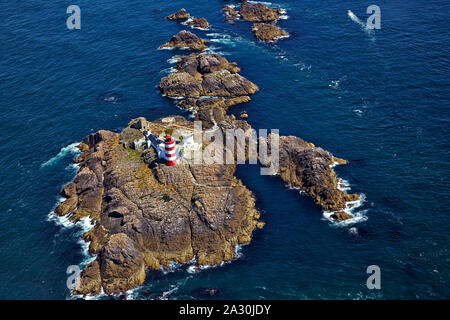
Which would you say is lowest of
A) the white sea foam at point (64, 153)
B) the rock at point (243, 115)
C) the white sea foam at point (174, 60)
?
the white sea foam at point (64, 153)

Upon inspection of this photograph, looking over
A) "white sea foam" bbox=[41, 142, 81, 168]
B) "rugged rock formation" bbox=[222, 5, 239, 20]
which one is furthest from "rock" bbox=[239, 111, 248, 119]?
"rugged rock formation" bbox=[222, 5, 239, 20]

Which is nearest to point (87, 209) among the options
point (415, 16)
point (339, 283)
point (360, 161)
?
point (339, 283)

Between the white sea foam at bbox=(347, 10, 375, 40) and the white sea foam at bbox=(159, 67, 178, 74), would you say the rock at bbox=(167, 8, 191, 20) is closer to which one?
the white sea foam at bbox=(159, 67, 178, 74)

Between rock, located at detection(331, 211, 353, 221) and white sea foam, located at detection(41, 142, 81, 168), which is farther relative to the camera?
white sea foam, located at detection(41, 142, 81, 168)

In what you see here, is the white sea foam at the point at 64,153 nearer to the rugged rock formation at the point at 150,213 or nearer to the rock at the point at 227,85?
the rugged rock formation at the point at 150,213

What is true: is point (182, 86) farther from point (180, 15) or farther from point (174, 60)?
point (180, 15)

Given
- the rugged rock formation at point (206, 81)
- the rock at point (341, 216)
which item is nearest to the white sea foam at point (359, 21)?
the rugged rock formation at point (206, 81)
